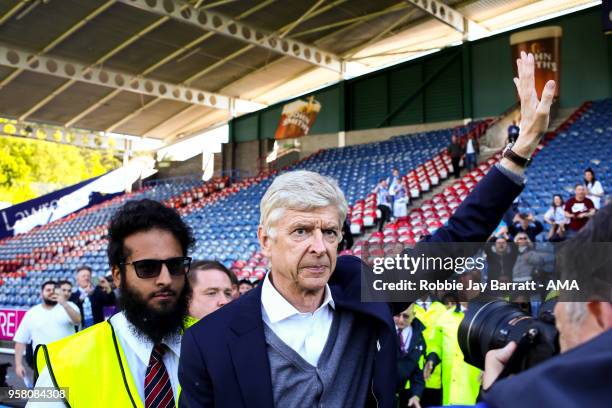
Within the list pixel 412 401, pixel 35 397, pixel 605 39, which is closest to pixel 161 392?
pixel 35 397

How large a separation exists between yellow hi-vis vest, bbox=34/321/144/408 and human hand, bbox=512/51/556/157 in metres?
1.32

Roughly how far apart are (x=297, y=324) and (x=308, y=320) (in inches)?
1.2

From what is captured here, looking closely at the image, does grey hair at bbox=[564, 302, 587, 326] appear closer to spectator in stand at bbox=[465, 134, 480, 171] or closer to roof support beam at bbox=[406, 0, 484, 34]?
spectator in stand at bbox=[465, 134, 480, 171]

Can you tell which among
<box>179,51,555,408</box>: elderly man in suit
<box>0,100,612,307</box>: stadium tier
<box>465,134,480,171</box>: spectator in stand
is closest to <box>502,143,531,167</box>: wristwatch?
<box>179,51,555,408</box>: elderly man in suit

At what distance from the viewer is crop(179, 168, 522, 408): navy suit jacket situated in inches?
57.1

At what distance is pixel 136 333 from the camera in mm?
1947

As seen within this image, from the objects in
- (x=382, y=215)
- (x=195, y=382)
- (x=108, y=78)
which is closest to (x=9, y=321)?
(x=382, y=215)

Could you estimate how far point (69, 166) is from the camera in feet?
123

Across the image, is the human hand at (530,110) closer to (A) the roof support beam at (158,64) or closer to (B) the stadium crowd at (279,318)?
(B) the stadium crowd at (279,318)

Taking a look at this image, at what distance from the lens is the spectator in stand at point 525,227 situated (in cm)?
787

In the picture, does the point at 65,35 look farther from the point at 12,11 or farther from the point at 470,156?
the point at 470,156

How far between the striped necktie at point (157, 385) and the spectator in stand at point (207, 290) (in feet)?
2.43

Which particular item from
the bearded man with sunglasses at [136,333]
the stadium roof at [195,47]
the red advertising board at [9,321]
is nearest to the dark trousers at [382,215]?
the red advertising board at [9,321]

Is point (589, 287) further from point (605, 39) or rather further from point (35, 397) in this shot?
point (605, 39)
